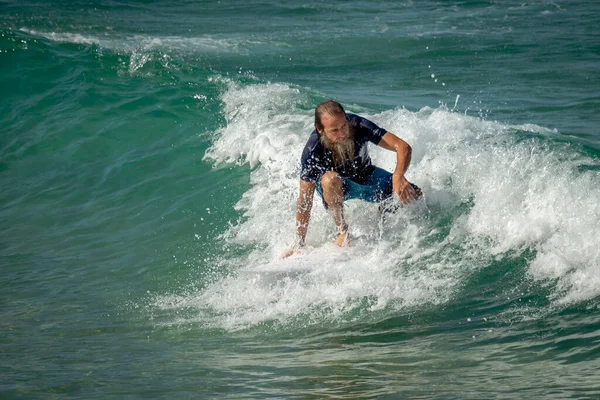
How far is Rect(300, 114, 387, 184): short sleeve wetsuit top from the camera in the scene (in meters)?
6.80

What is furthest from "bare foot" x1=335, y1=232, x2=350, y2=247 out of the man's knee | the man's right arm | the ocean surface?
the man's knee

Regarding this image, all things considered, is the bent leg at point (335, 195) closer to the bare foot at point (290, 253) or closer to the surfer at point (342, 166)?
the surfer at point (342, 166)

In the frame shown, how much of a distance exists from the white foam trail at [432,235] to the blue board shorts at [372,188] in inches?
15.3

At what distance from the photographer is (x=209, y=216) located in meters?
9.48

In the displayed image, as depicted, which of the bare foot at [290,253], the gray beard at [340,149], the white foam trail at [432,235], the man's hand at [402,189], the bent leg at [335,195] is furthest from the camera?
the bare foot at [290,253]

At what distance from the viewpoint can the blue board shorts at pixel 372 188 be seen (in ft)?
23.6

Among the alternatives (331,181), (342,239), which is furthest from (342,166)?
(342,239)

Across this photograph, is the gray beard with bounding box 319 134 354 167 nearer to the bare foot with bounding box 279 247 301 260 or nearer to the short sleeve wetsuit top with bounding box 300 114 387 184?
the short sleeve wetsuit top with bounding box 300 114 387 184

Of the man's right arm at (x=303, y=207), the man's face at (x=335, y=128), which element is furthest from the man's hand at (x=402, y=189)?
the man's right arm at (x=303, y=207)

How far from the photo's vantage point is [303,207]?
7180 millimetres

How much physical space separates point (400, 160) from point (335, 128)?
63cm

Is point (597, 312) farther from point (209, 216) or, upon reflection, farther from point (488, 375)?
point (209, 216)

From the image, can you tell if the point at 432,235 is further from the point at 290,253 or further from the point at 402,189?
the point at 290,253

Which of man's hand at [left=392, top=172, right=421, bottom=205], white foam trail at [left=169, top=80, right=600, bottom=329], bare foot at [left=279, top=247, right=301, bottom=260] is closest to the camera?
white foam trail at [left=169, top=80, right=600, bottom=329]
